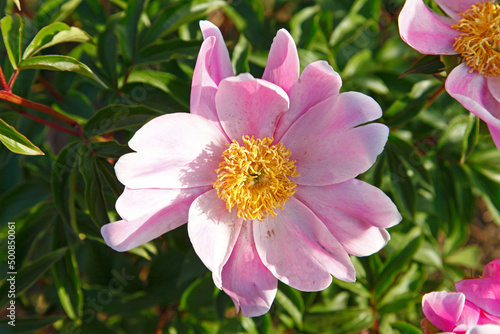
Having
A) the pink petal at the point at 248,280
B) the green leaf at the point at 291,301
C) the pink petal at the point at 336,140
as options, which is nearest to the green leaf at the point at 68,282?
the pink petal at the point at 248,280

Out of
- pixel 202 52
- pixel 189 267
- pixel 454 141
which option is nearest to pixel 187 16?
pixel 202 52

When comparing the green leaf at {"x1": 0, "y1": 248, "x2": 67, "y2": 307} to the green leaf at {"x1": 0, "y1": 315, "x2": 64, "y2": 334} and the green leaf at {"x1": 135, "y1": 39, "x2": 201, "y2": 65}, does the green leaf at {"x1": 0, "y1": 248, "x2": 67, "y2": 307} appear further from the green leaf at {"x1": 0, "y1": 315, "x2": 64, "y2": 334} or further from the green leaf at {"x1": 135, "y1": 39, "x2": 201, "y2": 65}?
the green leaf at {"x1": 135, "y1": 39, "x2": 201, "y2": 65}

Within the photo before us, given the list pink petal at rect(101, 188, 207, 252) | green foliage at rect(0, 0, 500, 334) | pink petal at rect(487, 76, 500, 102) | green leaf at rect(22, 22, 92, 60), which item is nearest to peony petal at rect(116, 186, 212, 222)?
pink petal at rect(101, 188, 207, 252)

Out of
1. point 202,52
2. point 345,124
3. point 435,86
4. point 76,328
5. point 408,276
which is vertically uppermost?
point 202,52

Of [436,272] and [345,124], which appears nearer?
[345,124]

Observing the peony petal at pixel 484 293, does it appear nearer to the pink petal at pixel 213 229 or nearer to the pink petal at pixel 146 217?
the pink petal at pixel 213 229

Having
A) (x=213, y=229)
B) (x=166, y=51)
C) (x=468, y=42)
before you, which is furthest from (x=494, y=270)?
(x=166, y=51)

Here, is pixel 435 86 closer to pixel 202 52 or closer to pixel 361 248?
pixel 361 248

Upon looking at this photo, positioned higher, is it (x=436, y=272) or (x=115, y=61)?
(x=115, y=61)
